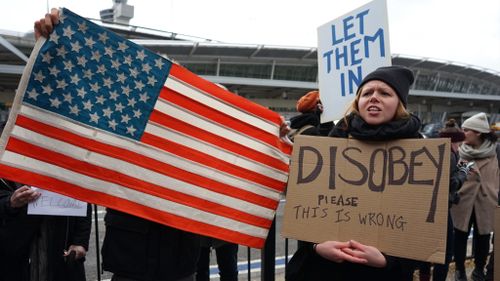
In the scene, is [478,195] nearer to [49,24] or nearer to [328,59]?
[328,59]

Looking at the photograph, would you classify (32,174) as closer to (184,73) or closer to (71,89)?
(71,89)

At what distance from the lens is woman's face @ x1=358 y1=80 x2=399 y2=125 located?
6.69 feet

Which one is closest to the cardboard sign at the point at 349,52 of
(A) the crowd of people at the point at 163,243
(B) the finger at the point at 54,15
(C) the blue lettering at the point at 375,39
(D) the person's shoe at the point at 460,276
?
(C) the blue lettering at the point at 375,39

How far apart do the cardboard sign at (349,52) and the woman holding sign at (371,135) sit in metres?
0.95

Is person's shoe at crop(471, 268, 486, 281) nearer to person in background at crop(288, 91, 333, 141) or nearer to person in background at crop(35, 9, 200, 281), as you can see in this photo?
person in background at crop(288, 91, 333, 141)

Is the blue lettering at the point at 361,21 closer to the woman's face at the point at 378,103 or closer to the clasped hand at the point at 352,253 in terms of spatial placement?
the woman's face at the point at 378,103

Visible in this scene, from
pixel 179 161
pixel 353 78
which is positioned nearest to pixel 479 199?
pixel 353 78

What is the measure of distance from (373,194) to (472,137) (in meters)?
3.36

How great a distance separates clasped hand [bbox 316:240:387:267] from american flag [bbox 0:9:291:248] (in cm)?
61

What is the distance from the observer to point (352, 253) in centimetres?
195

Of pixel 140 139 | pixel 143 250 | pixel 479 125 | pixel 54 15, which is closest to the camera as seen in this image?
pixel 54 15

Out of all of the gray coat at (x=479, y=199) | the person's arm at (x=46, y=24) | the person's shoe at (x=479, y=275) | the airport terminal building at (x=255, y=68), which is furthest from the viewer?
the airport terminal building at (x=255, y=68)

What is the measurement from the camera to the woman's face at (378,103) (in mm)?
2039

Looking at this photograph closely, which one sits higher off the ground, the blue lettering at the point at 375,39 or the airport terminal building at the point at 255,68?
the airport terminal building at the point at 255,68
